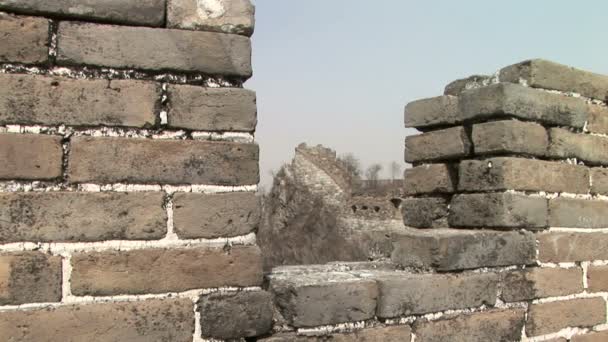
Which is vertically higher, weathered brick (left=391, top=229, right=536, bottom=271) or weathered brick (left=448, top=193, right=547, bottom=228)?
weathered brick (left=448, top=193, right=547, bottom=228)

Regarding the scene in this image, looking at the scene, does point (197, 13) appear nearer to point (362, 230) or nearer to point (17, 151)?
point (17, 151)

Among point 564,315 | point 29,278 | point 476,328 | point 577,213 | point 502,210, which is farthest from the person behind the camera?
point 577,213

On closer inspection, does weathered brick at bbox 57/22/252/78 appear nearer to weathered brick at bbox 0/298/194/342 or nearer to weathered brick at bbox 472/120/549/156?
weathered brick at bbox 0/298/194/342

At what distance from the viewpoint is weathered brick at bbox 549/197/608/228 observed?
126 inches

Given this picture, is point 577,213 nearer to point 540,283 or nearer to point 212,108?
point 540,283

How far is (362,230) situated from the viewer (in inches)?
821

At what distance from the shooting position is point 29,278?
191cm

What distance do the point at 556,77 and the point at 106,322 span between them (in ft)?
8.08

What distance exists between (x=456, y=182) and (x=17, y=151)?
2.17m

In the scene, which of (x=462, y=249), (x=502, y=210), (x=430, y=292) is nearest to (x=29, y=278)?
(x=430, y=292)

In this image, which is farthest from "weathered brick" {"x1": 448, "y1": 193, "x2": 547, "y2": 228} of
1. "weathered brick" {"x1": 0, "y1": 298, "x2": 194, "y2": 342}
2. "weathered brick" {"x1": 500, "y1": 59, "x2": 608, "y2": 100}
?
"weathered brick" {"x1": 0, "y1": 298, "x2": 194, "y2": 342}

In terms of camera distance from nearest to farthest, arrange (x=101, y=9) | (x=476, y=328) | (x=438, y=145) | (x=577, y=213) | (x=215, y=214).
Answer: (x=101, y=9), (x=215, y=214), (x=476, y=328), (x=577, y=213), (x=438, y=145)

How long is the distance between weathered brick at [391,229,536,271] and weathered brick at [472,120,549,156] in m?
0.40

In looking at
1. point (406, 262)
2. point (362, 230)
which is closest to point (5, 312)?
point (406, 262)
